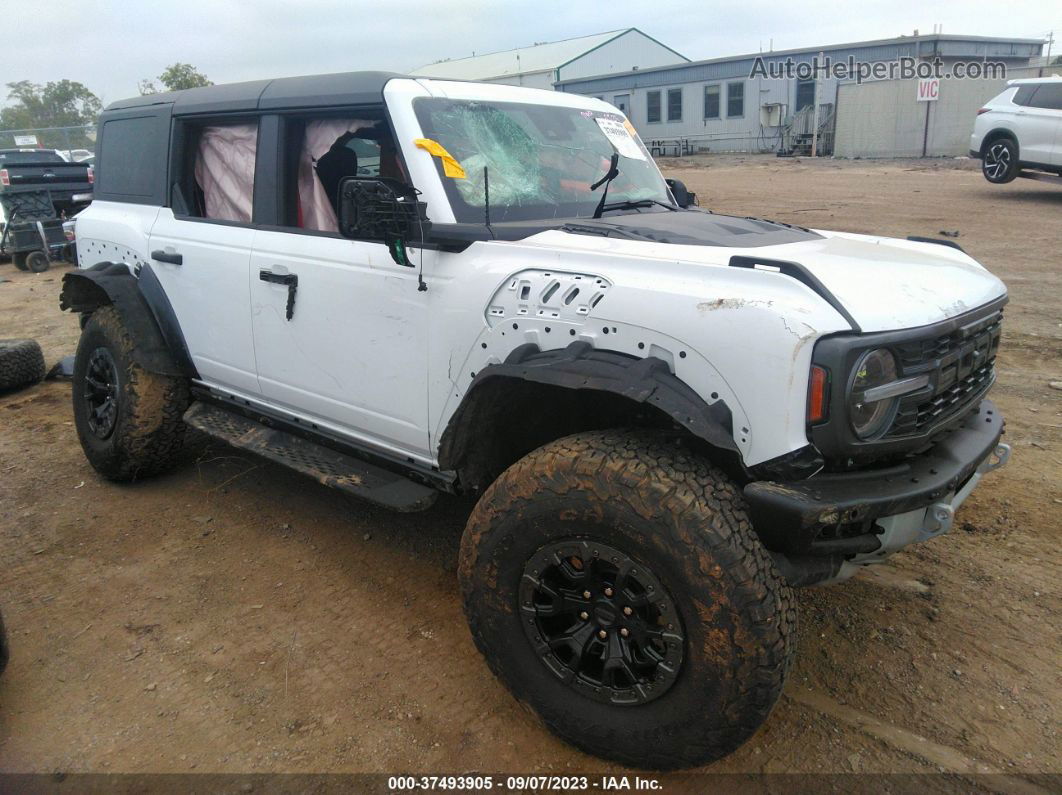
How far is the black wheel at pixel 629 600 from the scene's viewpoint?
6.79ft

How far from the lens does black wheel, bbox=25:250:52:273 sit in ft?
44.4

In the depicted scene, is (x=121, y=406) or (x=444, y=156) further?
(x=121, y=406)

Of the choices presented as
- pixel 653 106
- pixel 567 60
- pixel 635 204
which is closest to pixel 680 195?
pixel 635 204

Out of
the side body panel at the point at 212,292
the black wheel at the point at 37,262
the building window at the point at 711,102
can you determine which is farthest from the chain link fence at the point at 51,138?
the side body panel at the point at 212,292

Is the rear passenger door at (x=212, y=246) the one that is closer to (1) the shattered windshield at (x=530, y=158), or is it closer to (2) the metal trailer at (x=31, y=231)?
(1) the shattered windshield at (x=530, y=158)

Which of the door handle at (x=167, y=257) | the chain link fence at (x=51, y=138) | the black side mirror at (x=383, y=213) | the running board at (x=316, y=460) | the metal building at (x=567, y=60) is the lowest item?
the running board at (x=316, y=460)

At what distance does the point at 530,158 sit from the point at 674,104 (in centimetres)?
3311

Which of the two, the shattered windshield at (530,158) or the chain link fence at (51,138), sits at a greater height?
the chain link fence at (51,138)

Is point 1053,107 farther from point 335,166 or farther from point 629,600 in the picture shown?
point 629,600

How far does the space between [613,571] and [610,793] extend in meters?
0.70

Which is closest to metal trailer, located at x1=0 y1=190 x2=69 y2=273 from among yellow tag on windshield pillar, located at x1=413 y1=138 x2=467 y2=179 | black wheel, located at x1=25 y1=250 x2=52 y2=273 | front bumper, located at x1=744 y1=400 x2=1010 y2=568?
black wheel, located at x1=25 y1=250 x2=52 y2=273

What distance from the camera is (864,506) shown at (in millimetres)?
2055

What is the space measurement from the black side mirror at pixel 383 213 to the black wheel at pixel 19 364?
507 centimetres

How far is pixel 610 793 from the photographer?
2.36 m
